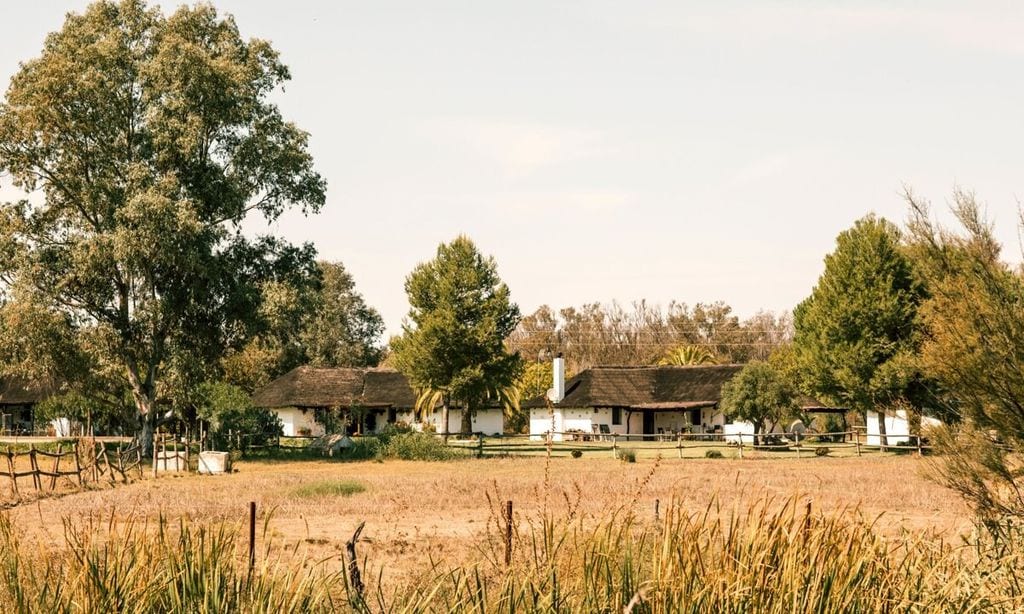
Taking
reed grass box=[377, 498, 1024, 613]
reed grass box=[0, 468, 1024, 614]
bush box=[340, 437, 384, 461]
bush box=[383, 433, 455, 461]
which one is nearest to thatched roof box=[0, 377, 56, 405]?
bush box=[340, 437, 384, 461]

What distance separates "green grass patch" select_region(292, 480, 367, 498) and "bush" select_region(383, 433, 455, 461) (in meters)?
16.3

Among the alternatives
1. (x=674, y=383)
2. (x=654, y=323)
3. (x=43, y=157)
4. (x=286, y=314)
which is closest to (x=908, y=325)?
(x=674, y=383)

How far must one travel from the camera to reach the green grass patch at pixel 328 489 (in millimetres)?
26344

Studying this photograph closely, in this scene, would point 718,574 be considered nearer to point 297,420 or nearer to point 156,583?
point 156,583

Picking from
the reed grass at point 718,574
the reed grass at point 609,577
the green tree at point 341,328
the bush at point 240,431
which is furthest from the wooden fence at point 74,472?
the green tree at point 341,328

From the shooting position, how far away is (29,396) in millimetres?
70812

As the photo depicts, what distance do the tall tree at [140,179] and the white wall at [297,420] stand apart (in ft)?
85.4

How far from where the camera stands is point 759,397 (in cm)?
5769

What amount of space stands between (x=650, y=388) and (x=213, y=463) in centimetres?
4560

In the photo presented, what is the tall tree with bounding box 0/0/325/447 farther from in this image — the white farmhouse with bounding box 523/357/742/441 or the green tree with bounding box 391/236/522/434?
the white farmhouse with bounding box 523/357/742/441

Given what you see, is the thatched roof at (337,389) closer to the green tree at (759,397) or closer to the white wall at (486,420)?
the white wall at (486,420)

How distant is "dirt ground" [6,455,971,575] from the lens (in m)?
16.4

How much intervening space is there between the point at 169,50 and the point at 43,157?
22.1 ft

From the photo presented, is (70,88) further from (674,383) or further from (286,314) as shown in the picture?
(674,383)
